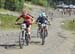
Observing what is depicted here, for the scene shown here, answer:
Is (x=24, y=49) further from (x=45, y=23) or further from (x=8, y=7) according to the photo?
(x=8, y=7)

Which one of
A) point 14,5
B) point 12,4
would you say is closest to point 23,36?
point 12,4

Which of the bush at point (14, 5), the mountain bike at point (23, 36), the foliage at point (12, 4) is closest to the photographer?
the mountain bike at point (23, 36)

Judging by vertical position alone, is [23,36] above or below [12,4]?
above

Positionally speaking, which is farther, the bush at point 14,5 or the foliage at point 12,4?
the bush at point 14,5

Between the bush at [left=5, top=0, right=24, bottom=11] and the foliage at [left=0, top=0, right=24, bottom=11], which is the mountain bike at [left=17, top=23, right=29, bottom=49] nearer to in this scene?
the foliage at [left=0, top=0, right=24, bottom=11]

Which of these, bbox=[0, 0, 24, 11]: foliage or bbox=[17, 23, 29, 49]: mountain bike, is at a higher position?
bbox=[17, 23, 29, 49]: mountain bike

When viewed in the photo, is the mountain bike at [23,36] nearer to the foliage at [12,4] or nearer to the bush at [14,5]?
the foliage at [12,4]

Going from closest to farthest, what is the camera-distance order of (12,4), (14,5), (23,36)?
1. (23,36)
2. (12,4)
3. (14,5)

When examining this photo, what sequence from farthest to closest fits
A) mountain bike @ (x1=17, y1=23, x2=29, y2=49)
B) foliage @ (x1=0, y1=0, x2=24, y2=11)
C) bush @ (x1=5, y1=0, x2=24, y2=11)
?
1. bush @ (x1=5, y1=0, x2=24, y2=11)
2. foliage @ (x1=0, y1=0, x2=24, y2=11)
3. mountain bike @ (x1=17, y1=23, x2=29, y2=49)

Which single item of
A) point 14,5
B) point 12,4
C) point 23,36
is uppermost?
point 23,36

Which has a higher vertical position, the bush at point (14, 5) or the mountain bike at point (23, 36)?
the mountain bike at point (23, 36)

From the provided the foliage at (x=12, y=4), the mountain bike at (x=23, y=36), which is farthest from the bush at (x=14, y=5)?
the mountain bike at (x=23, y=36)

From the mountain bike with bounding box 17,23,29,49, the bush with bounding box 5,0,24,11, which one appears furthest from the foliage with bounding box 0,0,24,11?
the mountain bike with bounding box 17,23,29,49

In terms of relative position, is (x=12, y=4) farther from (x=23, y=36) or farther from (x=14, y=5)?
(x=23, y=36)
